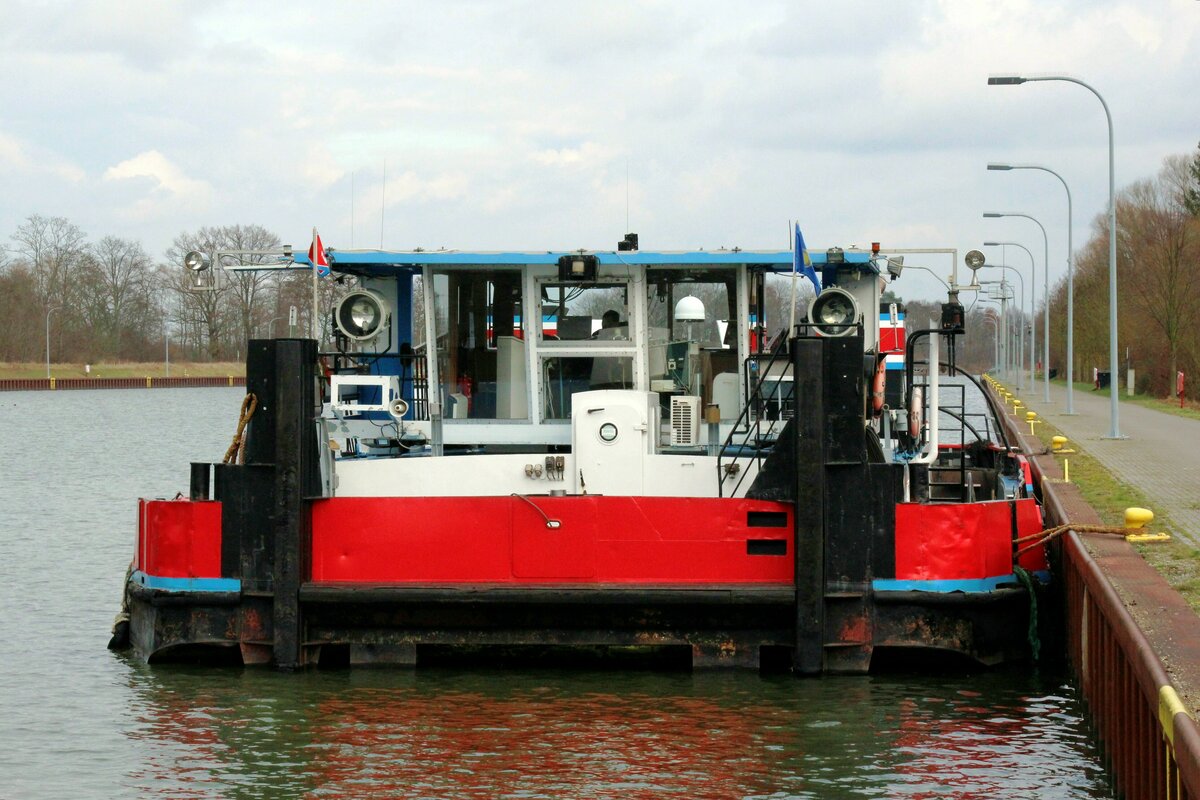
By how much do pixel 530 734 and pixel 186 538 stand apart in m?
3.19

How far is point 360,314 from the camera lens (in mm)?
13727

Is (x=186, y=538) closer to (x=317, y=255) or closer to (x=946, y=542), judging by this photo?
(x=317, y=255)

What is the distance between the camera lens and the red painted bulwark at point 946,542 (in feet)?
40.2

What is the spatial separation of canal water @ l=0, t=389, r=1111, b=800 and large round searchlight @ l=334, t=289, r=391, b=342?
2.83 meters

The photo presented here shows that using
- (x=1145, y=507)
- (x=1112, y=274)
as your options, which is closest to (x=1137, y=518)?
(x=1145, y=507)

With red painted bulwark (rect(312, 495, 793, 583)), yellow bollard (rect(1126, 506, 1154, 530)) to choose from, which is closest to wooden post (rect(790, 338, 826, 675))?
red painted bulwark (rect(312, 495, 793, 583))

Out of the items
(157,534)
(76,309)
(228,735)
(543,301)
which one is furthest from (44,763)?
(76,309)

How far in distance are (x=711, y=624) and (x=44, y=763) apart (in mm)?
4845

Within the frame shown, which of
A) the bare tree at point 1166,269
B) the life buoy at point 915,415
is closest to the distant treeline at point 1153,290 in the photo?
the bare tree at point 1166,269

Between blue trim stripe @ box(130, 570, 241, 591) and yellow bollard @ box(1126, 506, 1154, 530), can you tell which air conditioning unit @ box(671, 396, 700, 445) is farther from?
blue trim stripe @ box(130, 570, 241, 591)

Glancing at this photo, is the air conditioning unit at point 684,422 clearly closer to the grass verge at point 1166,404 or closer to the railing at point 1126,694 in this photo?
the railing at point 1126,694

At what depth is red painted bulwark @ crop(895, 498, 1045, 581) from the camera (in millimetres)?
12258

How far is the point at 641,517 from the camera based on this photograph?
40.0 ft

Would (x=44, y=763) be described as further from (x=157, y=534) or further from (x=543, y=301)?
(x=543, y=301)
